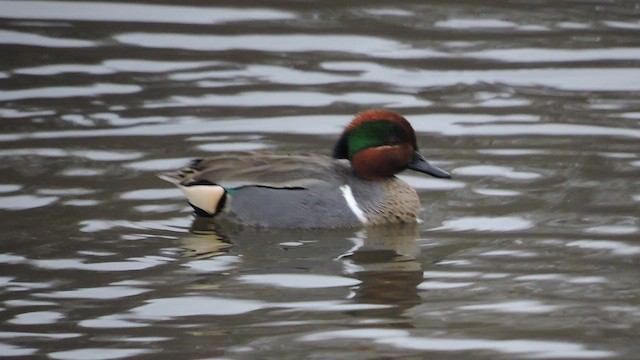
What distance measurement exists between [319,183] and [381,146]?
1.73 feet

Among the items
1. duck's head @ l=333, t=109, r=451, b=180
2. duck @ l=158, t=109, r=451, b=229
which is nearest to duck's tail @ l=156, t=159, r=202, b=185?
duck @ l=158, t=109, r=451, b=229

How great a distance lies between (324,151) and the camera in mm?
12336

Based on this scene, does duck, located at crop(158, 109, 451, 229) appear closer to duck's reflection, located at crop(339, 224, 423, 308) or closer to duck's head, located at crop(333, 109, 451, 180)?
duck's head, located at crop(333, 109, 451, 180)

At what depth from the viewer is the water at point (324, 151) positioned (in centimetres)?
Result: 843

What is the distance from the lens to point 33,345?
26.6 ft

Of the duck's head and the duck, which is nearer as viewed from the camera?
the duck

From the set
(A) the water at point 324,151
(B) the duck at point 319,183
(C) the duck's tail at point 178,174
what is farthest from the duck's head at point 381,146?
(C) the duck's tail at point 178,174

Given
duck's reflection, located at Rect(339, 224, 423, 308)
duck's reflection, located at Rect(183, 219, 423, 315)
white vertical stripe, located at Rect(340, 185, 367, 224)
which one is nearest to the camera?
duck's reflection, located at Rect(339, 224, 423, 308)

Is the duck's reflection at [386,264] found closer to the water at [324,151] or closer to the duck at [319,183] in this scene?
the water at [324,151]

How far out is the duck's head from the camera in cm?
1099

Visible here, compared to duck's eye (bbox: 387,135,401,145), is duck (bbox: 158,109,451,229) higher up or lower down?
lower down

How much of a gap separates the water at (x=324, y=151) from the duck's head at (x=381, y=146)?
1.20 feet

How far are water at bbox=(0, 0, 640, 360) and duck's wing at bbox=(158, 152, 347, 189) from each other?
0.33 meters

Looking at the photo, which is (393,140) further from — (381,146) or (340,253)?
(340,253)
